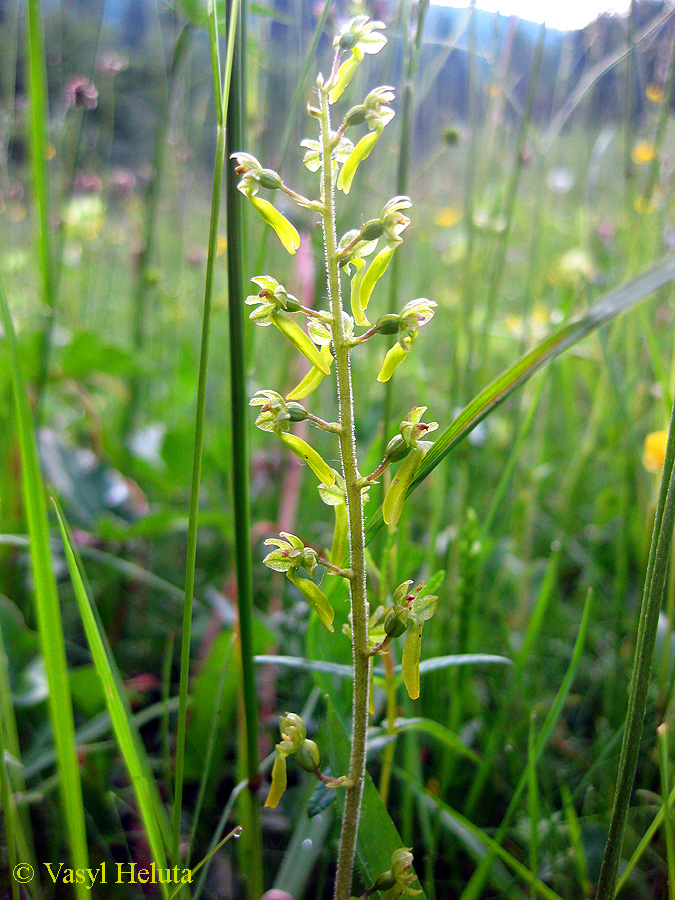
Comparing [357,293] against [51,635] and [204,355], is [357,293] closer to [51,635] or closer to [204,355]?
[204,355]

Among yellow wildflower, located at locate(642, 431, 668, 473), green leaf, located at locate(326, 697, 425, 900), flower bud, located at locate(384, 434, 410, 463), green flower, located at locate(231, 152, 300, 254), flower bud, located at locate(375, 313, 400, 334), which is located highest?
green flower, located at locate(231, 152, 300, 254)

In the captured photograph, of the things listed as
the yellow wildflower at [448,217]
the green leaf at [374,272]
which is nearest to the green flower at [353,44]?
the green leaf at [374,272]

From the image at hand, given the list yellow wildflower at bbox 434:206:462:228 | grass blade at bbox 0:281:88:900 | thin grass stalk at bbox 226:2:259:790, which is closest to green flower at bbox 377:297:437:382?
thin grass stalk at bbox 226:2:259:790

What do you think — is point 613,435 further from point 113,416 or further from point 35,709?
point 113,416

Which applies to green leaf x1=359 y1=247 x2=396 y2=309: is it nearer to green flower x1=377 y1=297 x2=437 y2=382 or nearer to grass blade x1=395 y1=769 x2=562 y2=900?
green flower x1=377 y1=297 x2=437 y2=382

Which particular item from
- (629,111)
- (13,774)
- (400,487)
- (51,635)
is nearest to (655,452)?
(629,111)

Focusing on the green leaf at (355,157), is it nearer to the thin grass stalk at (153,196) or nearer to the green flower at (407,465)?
the green flower at (407,465)

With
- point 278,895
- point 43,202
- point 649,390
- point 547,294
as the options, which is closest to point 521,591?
point 649,390
